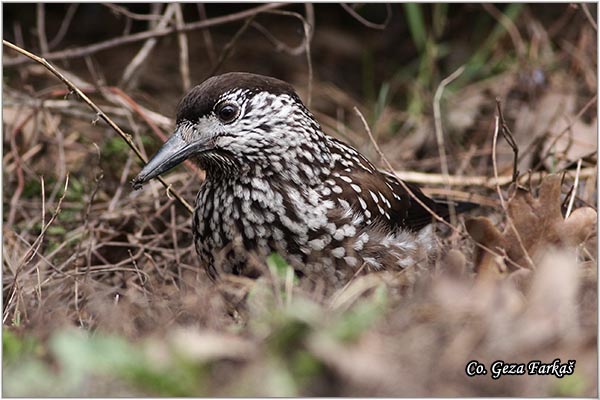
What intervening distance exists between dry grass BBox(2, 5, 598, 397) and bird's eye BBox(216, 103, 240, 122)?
0.68m

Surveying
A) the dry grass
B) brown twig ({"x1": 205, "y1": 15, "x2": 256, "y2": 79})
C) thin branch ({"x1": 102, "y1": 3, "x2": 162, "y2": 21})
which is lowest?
the dry grass

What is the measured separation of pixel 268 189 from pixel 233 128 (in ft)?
0.90

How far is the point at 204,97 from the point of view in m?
3.48

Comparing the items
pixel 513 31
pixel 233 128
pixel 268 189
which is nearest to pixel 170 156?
pixel 233 128

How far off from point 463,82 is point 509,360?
451cm

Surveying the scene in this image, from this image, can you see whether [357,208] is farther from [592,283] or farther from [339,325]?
[339,325]

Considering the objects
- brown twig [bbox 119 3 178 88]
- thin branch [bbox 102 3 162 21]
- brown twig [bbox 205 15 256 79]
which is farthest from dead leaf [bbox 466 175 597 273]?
brown twig [bbox 119 3 178 88]

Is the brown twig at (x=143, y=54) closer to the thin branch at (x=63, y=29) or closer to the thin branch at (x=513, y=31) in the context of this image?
the thin branch at (x=63, y=29)

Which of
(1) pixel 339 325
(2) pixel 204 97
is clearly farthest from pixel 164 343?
(2) pixel 204 97

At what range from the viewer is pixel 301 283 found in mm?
3205

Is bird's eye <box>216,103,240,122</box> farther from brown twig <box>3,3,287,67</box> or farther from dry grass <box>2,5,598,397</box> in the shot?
brown twig <box>3,3,287,67</box>

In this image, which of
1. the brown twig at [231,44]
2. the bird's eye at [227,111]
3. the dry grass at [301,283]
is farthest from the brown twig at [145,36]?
the bird's eye at [227,111]

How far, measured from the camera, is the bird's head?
349 cm

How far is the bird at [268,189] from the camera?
3473 mm
